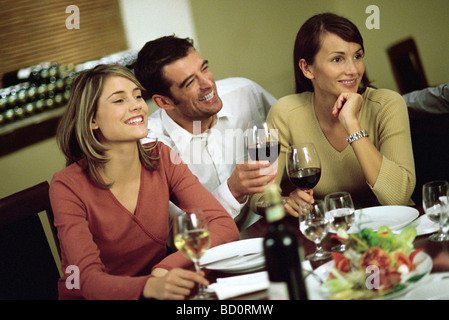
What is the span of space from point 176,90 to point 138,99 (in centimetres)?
59

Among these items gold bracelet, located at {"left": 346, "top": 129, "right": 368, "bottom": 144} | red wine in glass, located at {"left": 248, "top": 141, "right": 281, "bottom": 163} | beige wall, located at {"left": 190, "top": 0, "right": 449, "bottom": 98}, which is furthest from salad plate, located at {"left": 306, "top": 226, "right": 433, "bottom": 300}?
beige wall, located at {"left": 190, "top": 0, "right": 449, "bottom": 98}

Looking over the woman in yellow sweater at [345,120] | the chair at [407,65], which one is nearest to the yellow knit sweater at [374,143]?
the woman in yellow sweater at [345,120]

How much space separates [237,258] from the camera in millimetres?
1387

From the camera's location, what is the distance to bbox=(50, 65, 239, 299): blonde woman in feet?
5.81

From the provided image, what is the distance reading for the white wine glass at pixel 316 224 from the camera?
1319 millimetres

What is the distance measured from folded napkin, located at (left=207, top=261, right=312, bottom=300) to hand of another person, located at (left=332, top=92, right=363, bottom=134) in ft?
2.77

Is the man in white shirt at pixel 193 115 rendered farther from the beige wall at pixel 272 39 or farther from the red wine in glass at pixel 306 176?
the beige wall at pixel 272 39

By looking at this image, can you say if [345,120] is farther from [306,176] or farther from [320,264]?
[320,264]

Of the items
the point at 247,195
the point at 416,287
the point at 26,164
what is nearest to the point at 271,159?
the point at 247,195

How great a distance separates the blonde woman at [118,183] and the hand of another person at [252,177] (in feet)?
0.42

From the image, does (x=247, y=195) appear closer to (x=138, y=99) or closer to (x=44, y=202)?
(x=138, y=99)

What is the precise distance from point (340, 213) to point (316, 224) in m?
0.07

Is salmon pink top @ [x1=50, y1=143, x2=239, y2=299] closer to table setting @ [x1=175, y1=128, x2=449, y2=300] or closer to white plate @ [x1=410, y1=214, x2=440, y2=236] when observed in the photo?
table setting @ [x1=175, y1=128, x2=449, y2=300]

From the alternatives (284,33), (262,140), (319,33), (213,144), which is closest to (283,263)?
(262,140)
